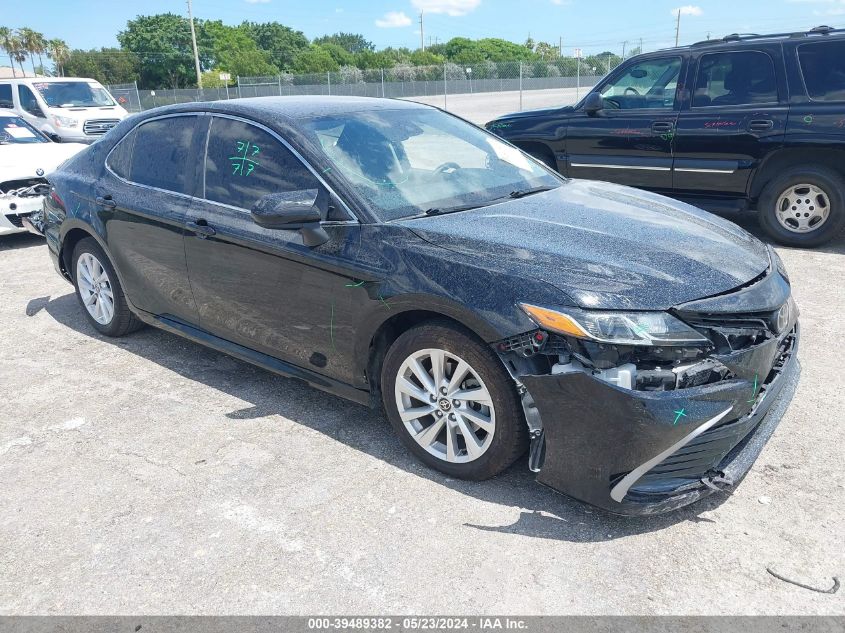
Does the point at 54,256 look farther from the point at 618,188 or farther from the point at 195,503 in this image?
the point at 618,188

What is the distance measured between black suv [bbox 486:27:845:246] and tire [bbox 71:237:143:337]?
5140 millimetres

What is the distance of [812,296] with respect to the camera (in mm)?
5676

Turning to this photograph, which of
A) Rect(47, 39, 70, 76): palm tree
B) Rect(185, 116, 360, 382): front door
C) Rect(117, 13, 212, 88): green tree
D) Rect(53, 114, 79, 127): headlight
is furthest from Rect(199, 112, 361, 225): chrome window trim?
Rect(47, 39, 70, 76): palm tree

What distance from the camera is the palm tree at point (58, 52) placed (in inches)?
3381

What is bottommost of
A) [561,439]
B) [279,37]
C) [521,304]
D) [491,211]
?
[561,439]

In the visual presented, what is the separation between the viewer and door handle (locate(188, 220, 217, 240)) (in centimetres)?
406

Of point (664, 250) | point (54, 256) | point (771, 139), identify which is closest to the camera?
point (664, 250)

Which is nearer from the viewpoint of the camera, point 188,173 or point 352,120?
point 352,120

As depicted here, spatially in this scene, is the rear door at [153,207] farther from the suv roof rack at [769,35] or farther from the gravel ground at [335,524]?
the suv roof rack at [769,35]

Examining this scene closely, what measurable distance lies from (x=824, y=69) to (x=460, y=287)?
5.53 meters

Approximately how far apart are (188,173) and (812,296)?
465 cm

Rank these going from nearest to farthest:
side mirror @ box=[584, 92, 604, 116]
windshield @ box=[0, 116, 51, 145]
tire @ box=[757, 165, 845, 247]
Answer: tire @ box=[757, 165, 845, 247] < side mirror @ box=[584, 92, 604, 116] < windshield @ box=[0, 116, 51, 145]

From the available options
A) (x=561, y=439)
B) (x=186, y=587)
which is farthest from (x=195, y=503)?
(x=561, y=439)

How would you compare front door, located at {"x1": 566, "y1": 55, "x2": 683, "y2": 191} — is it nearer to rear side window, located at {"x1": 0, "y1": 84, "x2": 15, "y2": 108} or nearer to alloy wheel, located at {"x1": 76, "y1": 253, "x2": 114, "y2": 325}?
alloy wheel, located at {"x1": 76, "y1": 253, "x2": 114, "y2": 325}
